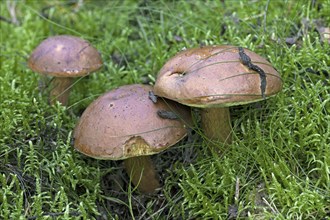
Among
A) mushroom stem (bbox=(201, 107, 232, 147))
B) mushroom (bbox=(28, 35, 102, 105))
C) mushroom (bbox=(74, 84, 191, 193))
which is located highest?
mushroom (bbox=(28, 35, 102, 105))

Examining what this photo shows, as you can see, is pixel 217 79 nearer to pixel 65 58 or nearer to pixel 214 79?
pixel 214 79

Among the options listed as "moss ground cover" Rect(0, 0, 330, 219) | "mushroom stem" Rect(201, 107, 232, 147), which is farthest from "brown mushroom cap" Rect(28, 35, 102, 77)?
"mushroom stem" Rect(201, 107, 232, 147)

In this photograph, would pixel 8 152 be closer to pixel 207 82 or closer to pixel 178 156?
pixel 178 156

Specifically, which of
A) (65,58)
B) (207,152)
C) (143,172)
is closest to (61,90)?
(65,58)

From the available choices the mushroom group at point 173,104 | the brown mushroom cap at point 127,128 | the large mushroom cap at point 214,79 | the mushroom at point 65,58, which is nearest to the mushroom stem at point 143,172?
the mushroom group at point 173,104

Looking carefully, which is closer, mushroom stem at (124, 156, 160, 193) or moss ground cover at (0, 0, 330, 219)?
moss ground cover at (0, 0, 330, 219)

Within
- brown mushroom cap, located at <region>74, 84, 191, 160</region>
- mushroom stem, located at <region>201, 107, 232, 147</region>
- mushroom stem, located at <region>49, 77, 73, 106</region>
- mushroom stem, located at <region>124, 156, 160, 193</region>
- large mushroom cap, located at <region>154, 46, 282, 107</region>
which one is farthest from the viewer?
mushroom stem, located at <region>49, 77, 73, 106</region>

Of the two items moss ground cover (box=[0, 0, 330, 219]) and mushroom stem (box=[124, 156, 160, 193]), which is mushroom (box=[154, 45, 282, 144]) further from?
mushroom stem (box=[124, 156, 160, 193])

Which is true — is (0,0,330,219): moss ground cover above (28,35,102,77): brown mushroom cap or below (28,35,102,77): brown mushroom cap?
below
